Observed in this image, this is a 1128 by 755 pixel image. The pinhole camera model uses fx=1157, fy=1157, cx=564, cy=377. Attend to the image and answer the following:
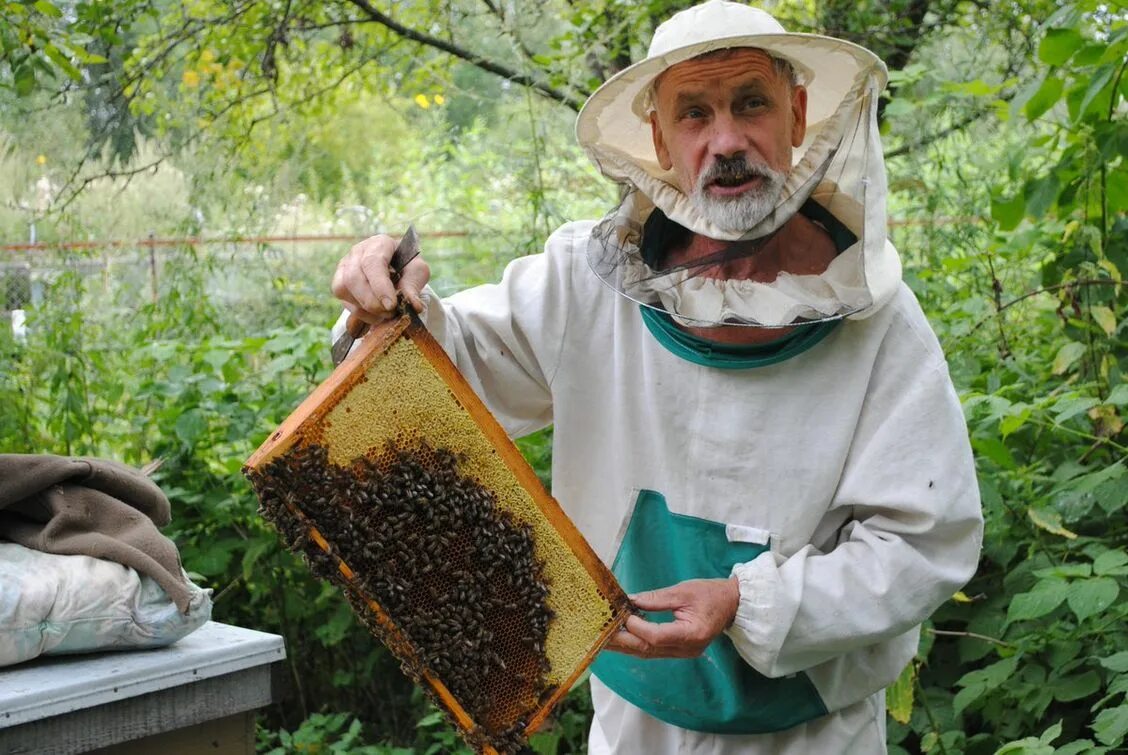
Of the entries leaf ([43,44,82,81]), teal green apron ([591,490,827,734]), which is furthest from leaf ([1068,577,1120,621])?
leaf ([43,44,82,81])

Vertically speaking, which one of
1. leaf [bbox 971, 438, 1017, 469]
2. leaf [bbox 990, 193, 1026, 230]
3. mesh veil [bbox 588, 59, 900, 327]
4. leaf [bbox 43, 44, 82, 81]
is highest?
leaf [bbox 43, 44, 82, 81]

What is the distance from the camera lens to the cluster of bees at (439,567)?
1.82 metres

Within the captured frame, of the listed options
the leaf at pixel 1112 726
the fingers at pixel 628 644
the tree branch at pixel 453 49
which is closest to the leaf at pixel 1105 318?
the leaf at pixel 1112 726

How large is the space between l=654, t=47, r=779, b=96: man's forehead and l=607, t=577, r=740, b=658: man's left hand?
3.04 ft

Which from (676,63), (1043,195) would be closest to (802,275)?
(676,63)

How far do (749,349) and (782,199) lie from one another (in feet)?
0.93

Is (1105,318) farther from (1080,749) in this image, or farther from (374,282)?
(374,282)

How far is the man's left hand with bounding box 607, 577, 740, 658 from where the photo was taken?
6.23ft

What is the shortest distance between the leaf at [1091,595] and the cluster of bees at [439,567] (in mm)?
1389

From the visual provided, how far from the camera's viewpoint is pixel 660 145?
2.33m

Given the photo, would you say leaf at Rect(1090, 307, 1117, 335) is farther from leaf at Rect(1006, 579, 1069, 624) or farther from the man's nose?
the man's nose

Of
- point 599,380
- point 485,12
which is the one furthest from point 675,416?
point 485,12

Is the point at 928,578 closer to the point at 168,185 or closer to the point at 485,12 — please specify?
the point at 485,12

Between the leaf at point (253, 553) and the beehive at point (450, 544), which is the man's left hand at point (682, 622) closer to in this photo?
the beehive at point (450, 544)
